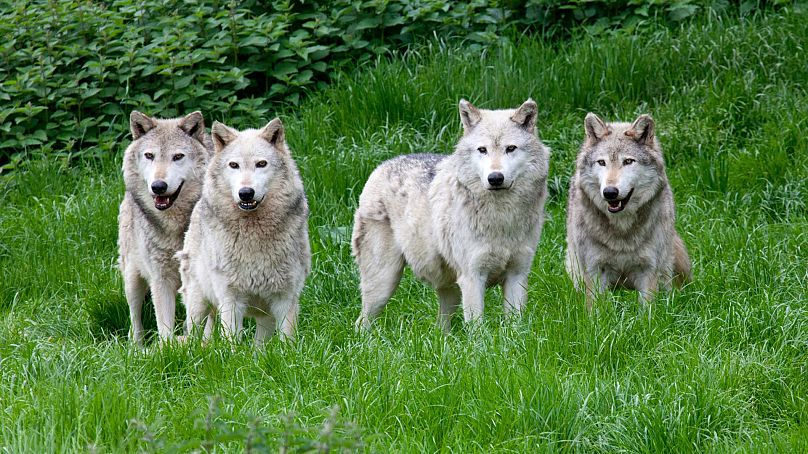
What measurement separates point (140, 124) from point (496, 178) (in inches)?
103

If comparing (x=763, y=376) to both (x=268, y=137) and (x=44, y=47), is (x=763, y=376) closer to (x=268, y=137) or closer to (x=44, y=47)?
(x=268, y=137)

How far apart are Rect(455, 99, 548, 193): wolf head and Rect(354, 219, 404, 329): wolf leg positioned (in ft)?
2.80

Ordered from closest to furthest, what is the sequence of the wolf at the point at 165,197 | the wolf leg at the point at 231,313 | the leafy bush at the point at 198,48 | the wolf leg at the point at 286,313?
1. the wolf leg at the point at 231,313
2. the wolf leg at the point at 286,313
3. the wolf at the point at 165,197
4. the leafy bush at the point at 198,48

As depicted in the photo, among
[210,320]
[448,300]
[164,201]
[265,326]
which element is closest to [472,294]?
[448,300]

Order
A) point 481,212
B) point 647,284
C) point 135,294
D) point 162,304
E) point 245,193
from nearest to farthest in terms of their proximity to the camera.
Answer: point 245,193 < point 481,212 < point 647,284 < point 162,304 < point 135,294

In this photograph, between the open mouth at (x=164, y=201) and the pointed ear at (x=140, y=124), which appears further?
the pointed ear at (x=140, y=124)

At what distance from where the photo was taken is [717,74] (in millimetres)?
9680

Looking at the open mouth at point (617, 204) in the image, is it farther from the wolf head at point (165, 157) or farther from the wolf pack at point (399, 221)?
the wolf head at point (165, 157)

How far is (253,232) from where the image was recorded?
6117mm

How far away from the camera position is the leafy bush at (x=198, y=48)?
34.0 feet

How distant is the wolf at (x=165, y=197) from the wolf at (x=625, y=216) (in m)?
2.66

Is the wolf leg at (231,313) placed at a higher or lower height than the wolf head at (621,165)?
lower

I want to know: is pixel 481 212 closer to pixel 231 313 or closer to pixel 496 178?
pixel 496 178

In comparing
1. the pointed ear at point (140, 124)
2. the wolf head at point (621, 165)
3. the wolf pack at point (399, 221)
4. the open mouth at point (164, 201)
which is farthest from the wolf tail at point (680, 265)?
the pointed ear at point (140, 124)
